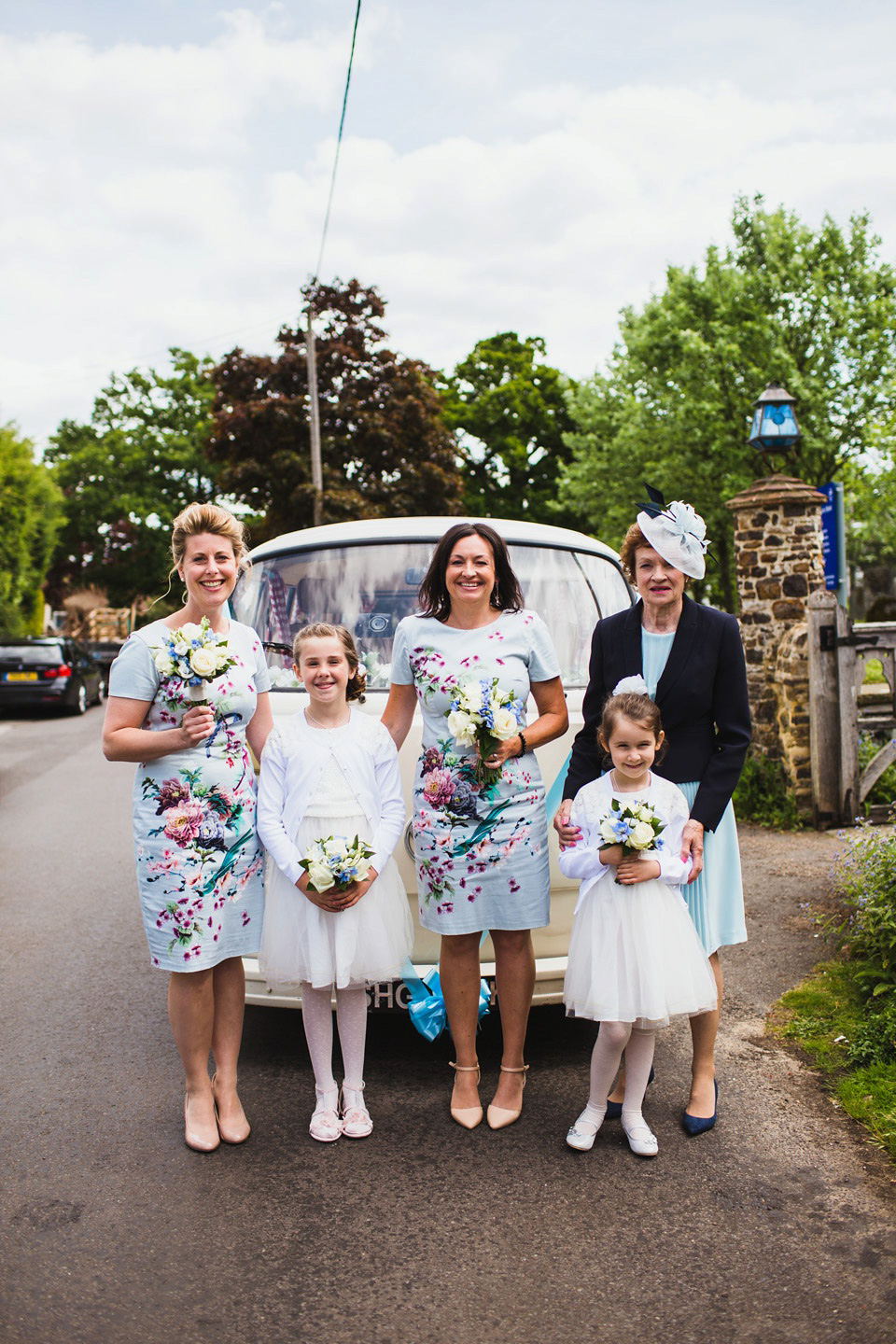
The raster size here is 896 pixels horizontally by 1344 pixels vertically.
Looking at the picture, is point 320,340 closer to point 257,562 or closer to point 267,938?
point 257,562

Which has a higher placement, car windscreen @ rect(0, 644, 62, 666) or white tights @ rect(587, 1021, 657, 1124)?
car windscreen @ rect(0, 644, 62, 666)

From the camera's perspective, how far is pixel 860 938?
4887 millimetres

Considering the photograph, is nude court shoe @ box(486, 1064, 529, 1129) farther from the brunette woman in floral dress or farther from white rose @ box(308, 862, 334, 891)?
white rose @ box(308, 862, 334, 891)

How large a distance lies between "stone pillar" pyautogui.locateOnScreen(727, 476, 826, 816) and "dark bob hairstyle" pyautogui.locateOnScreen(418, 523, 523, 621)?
5415 millimetres

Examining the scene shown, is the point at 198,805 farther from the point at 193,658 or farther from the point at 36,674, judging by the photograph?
the point at 36,674

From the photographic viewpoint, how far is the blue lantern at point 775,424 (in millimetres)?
9266

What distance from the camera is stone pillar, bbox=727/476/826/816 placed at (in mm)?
8773

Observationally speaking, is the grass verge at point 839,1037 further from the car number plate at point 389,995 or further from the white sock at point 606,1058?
the car number plate at point 389,995

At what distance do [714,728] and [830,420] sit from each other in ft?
88.1

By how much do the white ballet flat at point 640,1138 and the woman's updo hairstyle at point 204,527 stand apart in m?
2.34

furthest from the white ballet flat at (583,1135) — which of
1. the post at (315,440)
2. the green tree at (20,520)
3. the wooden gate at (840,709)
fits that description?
the green tree at (20,520)

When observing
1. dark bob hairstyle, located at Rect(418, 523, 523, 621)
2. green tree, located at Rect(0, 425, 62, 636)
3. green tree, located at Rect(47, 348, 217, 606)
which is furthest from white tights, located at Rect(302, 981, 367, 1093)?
green tree, located at Rect(47, 348, 217, 606)

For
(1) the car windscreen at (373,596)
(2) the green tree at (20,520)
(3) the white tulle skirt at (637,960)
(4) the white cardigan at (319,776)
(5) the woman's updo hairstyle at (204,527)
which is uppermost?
(2) the green tree at (20,520)

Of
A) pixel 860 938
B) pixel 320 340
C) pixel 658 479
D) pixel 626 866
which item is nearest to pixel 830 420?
pixel 658 479
